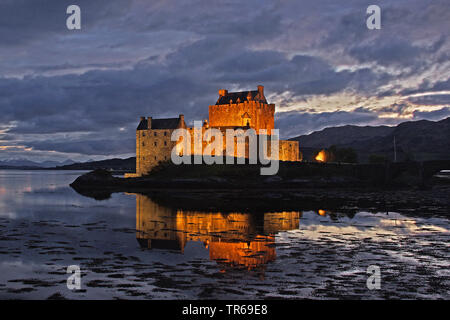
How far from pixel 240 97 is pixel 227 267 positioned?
59.2 metres

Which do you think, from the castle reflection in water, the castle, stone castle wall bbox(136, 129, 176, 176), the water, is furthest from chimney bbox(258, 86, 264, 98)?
the water

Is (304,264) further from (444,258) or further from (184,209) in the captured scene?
(184,209)

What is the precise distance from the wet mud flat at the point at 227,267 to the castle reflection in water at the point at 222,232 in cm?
46

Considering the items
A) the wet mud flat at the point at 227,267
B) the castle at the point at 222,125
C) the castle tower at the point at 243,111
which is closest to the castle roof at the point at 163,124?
the castle at the point at 222,125

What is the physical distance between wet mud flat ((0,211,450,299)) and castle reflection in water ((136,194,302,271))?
46 centimetres

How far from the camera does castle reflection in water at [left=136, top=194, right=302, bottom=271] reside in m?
14.0

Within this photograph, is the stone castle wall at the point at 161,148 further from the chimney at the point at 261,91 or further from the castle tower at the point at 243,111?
the chimney at the point at 261,91

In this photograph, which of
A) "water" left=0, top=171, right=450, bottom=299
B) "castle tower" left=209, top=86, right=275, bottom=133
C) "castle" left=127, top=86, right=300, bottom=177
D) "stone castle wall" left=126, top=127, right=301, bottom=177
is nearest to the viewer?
"water" left=0, top=171, right=450, bottom=299

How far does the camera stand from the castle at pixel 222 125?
63.3 meters

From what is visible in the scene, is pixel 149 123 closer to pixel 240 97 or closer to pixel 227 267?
pixel 240 97

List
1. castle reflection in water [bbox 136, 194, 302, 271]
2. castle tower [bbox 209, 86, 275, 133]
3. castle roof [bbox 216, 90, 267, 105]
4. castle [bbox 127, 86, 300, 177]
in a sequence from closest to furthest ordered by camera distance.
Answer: castle reflection in water [bbox 136, 194, 302, 271]
castle [bbox 127, 86, 300, 177]
castle tower [bbox 209, 86, 275, 133]
castle roof [bbox 216, 90, 267, 105]

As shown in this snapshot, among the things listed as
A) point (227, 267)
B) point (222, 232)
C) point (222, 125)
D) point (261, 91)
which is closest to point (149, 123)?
point (222, 125)

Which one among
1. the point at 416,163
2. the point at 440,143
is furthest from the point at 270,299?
the point at 440,143

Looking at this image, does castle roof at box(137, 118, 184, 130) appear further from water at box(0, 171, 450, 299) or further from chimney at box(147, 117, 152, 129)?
water at box(0, 171, 450, 299)
